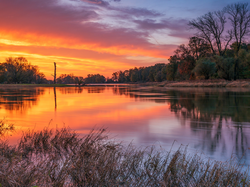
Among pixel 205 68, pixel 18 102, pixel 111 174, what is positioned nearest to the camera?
pixel 111 174

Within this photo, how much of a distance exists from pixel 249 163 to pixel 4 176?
6152 millimetres

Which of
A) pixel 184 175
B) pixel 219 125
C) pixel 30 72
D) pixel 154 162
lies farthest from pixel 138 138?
pixel 30 72

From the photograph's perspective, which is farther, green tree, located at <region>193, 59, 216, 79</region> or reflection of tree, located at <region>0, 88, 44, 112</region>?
green tree, located at <region>193, 59, 216, 79</region>

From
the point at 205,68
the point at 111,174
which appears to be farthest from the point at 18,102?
the point at 205,68

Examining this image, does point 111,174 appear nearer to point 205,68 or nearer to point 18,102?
point 18,102

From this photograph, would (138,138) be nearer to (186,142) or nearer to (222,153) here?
(186,142)

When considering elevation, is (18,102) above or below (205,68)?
below

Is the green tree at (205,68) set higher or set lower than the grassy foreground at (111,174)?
higher

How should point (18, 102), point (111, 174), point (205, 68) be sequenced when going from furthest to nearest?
point (205, 68)
point (18, 102)
point (111, 174)

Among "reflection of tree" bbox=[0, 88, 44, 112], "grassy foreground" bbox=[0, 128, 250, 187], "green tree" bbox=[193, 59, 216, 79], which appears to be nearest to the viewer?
"grassy foreground" bbox=[0, 128, 250, 187]

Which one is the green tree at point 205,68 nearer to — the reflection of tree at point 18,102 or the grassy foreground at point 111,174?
the reflection of tree at point 18,102

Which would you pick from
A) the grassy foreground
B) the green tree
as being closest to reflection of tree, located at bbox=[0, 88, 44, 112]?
the grassy foreground

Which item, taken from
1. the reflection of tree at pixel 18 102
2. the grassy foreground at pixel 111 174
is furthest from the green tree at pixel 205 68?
the grassy foreground at pixel 111 174

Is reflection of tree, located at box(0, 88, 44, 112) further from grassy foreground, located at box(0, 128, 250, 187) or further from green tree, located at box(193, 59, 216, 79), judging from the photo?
green tree, located at box(193, 59, 216, 79)
